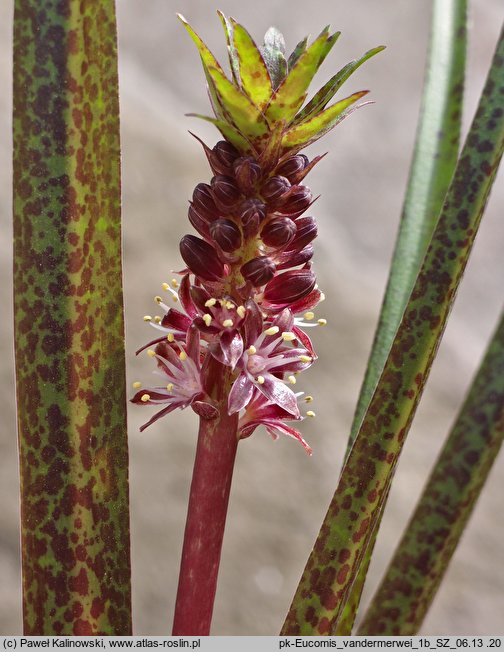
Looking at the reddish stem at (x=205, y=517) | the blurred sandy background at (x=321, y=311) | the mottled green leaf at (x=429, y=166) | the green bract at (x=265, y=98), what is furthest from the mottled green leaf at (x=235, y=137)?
the blurred sandy background at (x=321, y=311)

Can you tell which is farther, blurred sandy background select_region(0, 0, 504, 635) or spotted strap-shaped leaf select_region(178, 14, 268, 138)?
blurred sandy background select_region(0, 0, 504, 635)

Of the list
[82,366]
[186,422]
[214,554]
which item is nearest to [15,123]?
[82,366]

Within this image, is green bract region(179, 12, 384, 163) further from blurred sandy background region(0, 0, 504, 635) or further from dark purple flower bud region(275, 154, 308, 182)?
blurred sandy background region(0, 0, 504, 635)

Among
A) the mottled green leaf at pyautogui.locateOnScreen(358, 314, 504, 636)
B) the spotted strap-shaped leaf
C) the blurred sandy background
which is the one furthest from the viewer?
the blurred sandy background

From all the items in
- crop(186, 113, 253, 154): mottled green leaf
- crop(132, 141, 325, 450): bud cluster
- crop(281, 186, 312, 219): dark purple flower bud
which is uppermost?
crop(186, 113, 253, 154): mottled green leaf

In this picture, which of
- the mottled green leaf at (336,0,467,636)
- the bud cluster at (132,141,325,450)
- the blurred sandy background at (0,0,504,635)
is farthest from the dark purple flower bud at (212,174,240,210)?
the blurred sandy background at (0,0,504,635)

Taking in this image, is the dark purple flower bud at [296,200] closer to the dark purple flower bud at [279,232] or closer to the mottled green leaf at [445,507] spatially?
the dark purple flower bud at [279,232]

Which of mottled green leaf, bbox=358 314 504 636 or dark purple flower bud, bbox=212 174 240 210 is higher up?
dark purple flower bud, bbox=212 174 240 210
